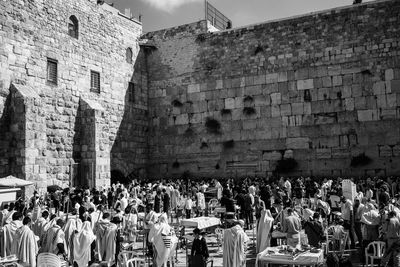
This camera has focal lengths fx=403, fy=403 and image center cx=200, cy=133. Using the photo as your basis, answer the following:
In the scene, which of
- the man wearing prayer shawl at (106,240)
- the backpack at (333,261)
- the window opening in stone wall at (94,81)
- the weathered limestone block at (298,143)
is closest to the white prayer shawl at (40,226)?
the man wearing prayer shawl at (106,240)

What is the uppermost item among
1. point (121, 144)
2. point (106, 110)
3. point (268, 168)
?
point (106, 110)

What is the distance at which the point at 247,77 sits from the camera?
71.1 ft

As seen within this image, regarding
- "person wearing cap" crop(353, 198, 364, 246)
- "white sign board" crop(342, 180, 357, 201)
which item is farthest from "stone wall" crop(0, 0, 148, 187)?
"person wearing cap" crop(353, 198, 364, 246)

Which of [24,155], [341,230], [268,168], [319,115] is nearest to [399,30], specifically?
[319,115]

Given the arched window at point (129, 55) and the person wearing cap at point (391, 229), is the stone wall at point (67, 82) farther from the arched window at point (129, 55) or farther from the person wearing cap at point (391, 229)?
the person wearing cap at point (391, 229)

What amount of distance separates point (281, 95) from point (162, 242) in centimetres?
1427

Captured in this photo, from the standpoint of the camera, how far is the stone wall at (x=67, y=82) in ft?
52.5

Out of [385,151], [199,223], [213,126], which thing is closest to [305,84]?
[385,151]

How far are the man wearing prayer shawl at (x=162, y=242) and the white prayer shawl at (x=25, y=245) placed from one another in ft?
7.41

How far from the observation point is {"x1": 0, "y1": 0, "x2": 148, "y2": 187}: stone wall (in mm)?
16000

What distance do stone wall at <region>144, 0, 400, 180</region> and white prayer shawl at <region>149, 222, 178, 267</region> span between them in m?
13.0

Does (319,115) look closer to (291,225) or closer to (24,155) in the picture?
(291,225)

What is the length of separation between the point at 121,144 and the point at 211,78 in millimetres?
6193

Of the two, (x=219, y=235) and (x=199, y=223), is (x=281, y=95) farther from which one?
(x=199, y=223)
